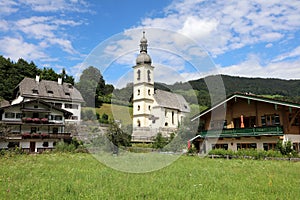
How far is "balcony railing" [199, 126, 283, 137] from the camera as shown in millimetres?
21480

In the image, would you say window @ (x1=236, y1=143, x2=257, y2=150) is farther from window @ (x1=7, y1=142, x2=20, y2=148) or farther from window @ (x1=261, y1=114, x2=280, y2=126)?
window @ (x1=7, y1=142, x2=20, y2=148)

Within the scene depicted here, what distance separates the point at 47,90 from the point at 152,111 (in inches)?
800

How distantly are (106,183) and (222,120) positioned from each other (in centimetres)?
2107

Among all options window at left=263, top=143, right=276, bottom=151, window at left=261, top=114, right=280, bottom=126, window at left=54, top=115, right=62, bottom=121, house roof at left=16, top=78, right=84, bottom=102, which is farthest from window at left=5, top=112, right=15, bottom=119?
window at left=263, top=143, right=276, bottom=151

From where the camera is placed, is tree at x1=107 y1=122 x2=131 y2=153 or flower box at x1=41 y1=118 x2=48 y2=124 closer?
tree at x1=107 y1=122 x2=131 y2=153

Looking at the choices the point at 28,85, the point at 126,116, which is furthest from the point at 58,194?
the point at 28,85

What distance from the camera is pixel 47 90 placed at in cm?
4816

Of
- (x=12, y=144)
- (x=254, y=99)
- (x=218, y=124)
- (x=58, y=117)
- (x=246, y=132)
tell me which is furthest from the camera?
(x=58, y=117)

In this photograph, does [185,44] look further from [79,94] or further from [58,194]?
[79,94]

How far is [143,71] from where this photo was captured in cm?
3081

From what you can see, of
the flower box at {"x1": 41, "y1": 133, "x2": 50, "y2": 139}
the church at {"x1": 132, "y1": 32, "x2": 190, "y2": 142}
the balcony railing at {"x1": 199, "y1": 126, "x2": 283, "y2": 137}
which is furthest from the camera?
the church at {"x1": 132, "y1": 32, "x2": 190, "y2": 142}

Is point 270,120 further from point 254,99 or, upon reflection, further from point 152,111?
point 152,111

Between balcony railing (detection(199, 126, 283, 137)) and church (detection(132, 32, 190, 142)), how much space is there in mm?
9238

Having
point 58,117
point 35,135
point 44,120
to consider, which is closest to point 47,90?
point 58,117
